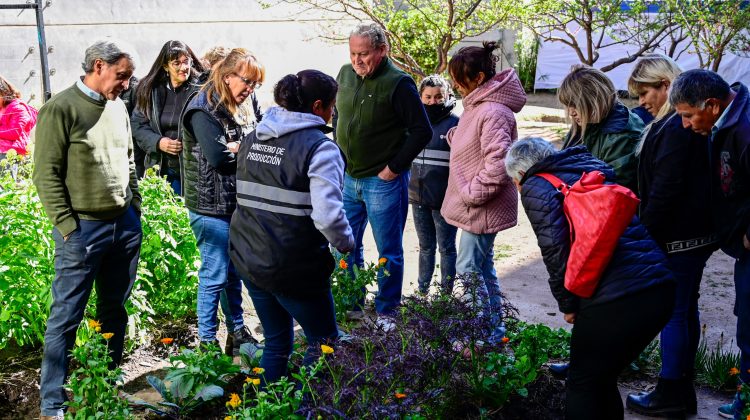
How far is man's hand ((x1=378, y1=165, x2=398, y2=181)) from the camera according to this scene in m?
5.21

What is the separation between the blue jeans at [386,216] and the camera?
532 centimetres

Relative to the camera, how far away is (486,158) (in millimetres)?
4805

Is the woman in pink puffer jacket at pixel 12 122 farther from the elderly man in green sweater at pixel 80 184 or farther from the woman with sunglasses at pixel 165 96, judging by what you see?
the elderly man in green sweater at pixel 80 184

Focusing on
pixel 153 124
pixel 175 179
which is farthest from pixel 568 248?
pixel 175 179

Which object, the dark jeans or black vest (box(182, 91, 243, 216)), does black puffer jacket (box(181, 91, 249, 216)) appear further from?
the dark jeans

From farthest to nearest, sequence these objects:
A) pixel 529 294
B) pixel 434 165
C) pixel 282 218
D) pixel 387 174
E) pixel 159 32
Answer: pixel 159 32 < pixel 529 294 < pixel 434 165 < pixel 387 174 < pixel 282 218

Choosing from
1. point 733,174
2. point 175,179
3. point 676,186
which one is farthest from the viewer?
point 175,179

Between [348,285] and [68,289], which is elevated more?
[68,289]

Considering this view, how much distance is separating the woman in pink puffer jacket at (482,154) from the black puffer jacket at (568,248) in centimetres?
113

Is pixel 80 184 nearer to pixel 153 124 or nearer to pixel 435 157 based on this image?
pixel 153 124

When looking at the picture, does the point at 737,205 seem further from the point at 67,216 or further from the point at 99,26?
the point at 99,26

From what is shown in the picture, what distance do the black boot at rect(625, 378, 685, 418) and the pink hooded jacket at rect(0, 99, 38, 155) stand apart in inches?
233

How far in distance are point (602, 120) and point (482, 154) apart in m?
0.76

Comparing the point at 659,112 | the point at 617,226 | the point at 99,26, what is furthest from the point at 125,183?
the point at 99,26
